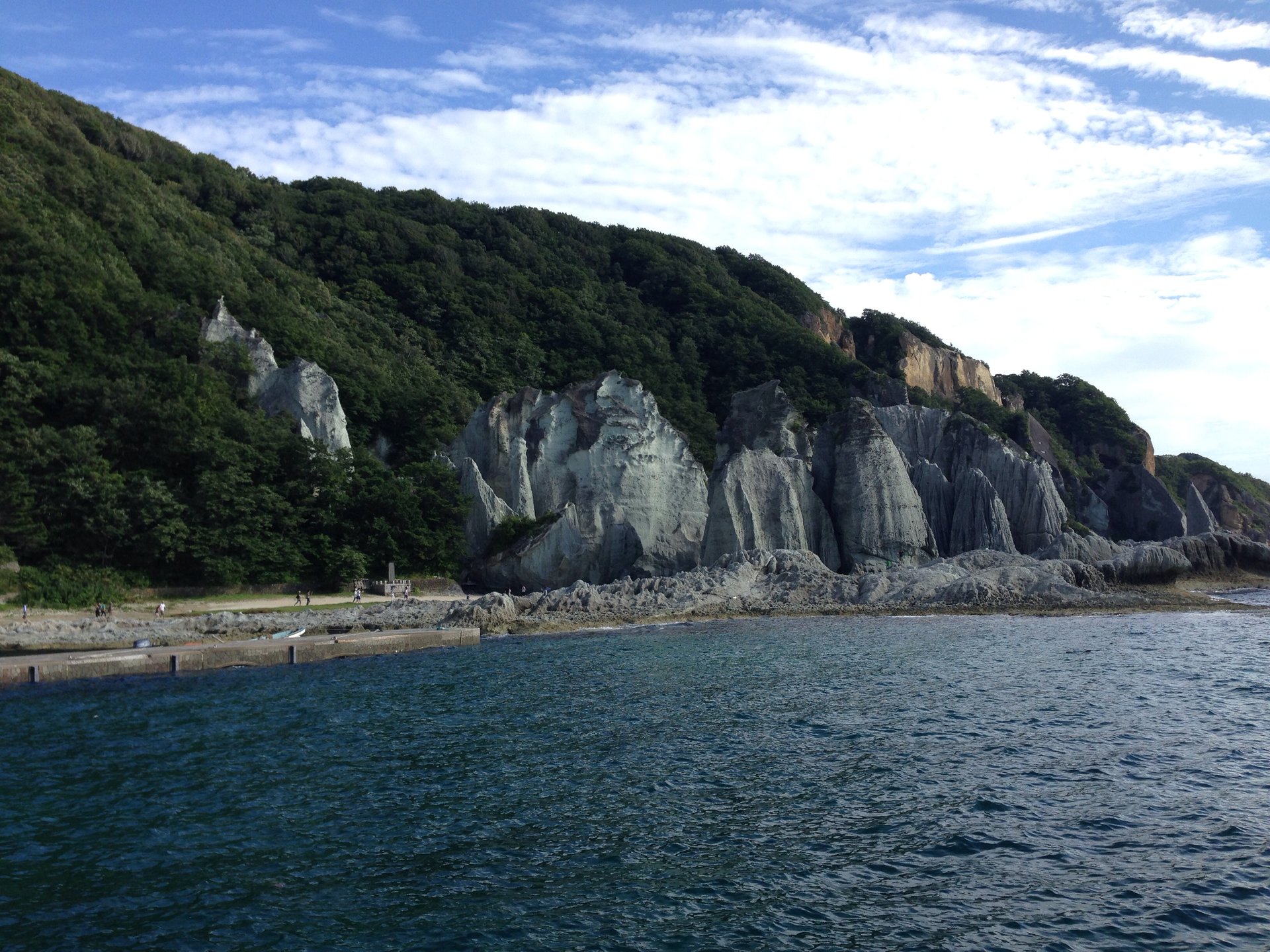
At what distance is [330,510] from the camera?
4178cm

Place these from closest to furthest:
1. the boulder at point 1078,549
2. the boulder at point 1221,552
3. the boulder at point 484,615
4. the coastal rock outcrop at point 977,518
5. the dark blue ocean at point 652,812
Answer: the dark blue ocean at point 652,812 → the boulder at point 484,615 → the boulder at point 1221,552 → the boulder at point 1078,549 → the coastal rock outcrop at point 977,518

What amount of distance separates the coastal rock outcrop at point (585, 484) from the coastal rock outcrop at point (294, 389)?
6.58 m

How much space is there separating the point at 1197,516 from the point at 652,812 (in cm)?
6658

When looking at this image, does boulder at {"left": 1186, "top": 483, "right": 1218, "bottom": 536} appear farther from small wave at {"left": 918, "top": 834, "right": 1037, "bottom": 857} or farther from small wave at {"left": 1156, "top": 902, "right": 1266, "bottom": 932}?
small wave at {"left": 1156, "top": 902, "right": 1266, "bottom": 932}

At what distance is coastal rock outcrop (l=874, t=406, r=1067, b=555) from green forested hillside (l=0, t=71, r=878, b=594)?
513 inches

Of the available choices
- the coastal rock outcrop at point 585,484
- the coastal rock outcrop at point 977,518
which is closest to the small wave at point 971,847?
the coastal rock outcrop at point 585,484

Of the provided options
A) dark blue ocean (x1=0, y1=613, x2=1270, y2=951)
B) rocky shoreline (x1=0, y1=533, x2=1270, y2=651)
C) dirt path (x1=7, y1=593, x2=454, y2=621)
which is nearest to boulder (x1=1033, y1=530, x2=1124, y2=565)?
rocky shoreline (x1=0, y1=533, x2=1270, y2=651)

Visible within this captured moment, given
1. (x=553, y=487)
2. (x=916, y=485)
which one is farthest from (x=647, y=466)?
(x=916, y=485)

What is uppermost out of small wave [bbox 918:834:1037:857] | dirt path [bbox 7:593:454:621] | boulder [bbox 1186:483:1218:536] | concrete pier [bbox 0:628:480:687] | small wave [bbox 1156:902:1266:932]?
boulder [bbox 1186:483:1218:536]

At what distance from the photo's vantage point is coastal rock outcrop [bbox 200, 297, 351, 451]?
47281 mm

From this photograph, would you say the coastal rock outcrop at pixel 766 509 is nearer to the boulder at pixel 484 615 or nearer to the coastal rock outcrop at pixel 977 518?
the coastal rock outcrop at pixel 977 518

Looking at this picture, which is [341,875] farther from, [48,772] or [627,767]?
[48,772]

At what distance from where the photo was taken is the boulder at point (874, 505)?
153ft

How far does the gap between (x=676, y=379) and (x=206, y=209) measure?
40.7 metres
